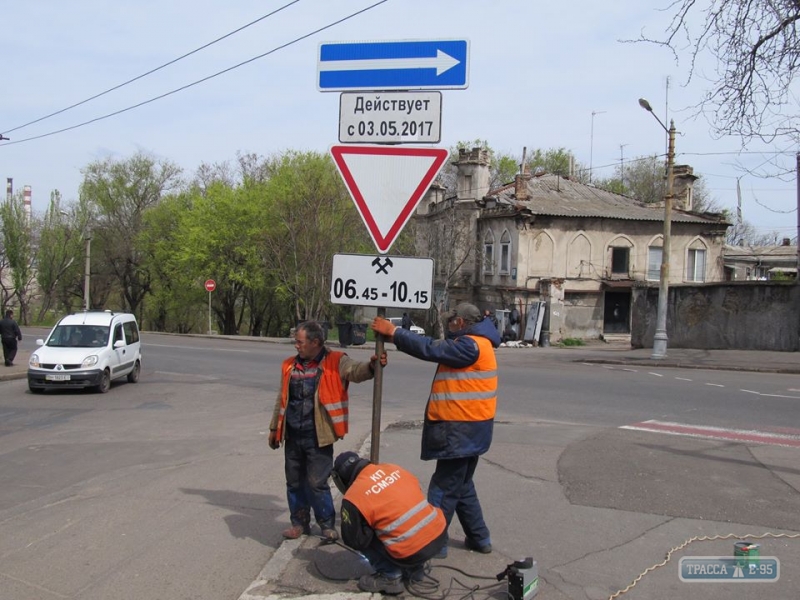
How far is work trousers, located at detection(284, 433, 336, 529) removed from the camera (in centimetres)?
539

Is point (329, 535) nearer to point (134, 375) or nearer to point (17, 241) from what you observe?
point (134, 375)

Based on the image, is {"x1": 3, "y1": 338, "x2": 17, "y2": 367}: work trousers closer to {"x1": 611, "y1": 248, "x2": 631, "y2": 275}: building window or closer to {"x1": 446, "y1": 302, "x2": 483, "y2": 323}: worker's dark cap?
{"x1": 446, "y1": 302, "x2": 483, "y2": 323}: worker's dark cap

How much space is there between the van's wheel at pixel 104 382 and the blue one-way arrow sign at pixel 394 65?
503 inches

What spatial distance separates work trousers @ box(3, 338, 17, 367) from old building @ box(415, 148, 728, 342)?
21588mm

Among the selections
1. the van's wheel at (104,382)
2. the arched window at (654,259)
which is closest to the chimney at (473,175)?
the arched window at (654,259)

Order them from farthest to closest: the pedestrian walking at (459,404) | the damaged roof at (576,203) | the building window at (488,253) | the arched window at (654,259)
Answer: the building window at (488,253) < the arched window at (654,259) < the damaged roof at (576,203) < the pedestrian walking at (459,404)

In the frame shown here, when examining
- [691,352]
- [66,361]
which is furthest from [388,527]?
[691,352]

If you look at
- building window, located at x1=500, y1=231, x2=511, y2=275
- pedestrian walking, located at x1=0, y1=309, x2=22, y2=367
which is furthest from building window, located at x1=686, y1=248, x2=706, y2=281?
pedestrian walking, located at x1=0, y1=309, x2=22, y2=367

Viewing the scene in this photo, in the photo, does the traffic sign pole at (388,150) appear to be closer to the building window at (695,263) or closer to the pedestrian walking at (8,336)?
the pedestrian walking at (8,336)

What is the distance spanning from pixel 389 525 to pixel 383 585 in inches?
16.4

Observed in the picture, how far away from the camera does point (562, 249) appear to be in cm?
3816

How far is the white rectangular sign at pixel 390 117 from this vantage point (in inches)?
190

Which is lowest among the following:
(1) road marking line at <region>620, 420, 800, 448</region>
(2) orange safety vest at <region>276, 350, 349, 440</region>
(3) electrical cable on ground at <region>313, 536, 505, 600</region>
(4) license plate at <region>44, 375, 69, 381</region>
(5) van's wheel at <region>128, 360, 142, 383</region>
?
(5) van's wheel at <region>128, 360, 142, 383</region>

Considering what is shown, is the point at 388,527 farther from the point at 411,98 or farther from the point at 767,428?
the point at 767,428
